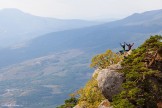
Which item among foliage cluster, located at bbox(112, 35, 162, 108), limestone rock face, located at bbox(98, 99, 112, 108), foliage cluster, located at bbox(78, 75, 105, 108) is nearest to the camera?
foliage cluster, located at bbox(112, 35, 162, 108)

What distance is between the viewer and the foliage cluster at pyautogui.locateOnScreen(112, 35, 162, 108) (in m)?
33.9

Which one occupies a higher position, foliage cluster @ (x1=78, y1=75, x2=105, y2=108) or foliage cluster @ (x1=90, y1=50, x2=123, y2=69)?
foliage cluster @ (x1=90, y1=50, x2=123, y2=69)

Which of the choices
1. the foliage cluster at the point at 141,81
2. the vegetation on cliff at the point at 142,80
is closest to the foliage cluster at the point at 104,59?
the vegetation on cliff at the point at 142,80

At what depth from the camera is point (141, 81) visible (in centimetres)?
3562

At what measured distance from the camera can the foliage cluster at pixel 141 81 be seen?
111 ft

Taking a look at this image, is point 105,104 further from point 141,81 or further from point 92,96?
point 141,81

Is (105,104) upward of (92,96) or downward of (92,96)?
upward

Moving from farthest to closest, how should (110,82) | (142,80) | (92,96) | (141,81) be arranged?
(92,96)
(110,82)
(141,81)
(142,80)

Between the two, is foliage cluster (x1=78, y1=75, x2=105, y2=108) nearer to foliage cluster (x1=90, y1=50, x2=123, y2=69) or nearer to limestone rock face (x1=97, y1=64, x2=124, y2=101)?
foliage cluster (x1=90, y1=50, x2=123, y2=69)

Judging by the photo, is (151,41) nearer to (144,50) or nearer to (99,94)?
(144,50)

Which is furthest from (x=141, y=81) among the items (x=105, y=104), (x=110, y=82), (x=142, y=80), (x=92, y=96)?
(x=92, y=96)

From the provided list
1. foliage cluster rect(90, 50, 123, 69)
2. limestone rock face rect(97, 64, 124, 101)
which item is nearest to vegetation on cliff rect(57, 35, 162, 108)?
limestone rock face rect(97, 64, 124, 101)

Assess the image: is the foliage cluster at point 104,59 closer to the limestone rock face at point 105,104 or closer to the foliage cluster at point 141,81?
the foliage cluster at point 141,81

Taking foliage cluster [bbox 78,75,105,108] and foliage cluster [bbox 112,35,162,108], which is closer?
→ foliage cluster [bbox 112,35,162,108]
